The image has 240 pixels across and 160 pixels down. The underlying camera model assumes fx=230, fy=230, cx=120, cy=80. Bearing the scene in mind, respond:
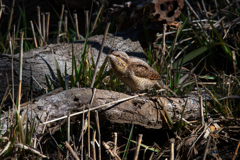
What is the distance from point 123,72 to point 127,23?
7.50 ft

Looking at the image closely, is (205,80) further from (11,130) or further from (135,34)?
(11,130)

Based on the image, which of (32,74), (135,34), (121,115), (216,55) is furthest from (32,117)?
(216,55)

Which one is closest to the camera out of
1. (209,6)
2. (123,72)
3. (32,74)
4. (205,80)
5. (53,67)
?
(123,72)

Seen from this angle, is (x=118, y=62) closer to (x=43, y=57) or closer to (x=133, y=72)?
(x=133, y=72)

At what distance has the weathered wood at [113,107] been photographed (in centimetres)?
240

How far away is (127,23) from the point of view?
5.12m

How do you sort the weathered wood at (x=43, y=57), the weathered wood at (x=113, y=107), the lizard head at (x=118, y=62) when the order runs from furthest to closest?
the weathered wood at (x=43, y=57)
the lizard head at (x=118, y=62)
the weathered wood at (x=113, y=107)

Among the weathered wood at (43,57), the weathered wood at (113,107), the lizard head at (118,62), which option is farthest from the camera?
the weathered wood at (43,57)

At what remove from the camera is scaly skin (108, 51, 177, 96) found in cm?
314

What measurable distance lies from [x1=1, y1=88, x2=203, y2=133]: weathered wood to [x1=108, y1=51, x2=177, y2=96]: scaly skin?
0.37m

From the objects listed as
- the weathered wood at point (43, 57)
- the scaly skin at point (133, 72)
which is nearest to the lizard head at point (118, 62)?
the scaly skin at point (133, 72)

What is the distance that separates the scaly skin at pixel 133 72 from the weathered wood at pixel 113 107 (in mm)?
370

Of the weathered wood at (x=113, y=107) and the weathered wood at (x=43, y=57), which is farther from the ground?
the weathered wood at (x=43, y=57)

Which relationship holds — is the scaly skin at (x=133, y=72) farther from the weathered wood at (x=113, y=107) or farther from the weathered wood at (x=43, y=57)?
the weathered wood at (x=113, y=107)
